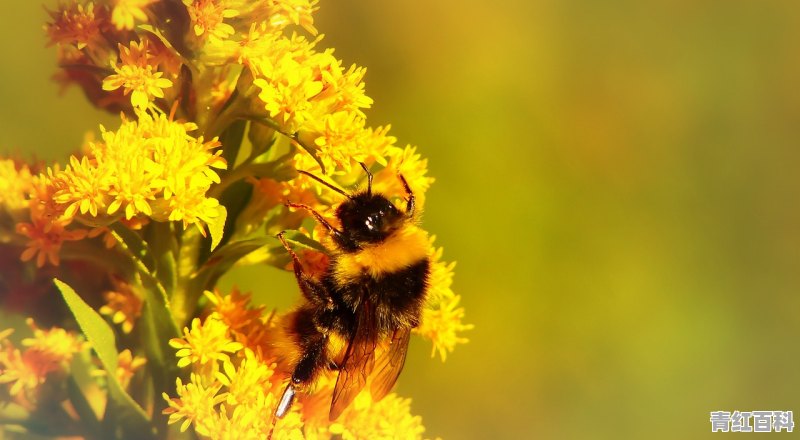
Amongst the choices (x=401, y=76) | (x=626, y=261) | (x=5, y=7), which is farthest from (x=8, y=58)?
(x=626, y=261)

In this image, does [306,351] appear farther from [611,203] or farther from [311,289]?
[611,203]

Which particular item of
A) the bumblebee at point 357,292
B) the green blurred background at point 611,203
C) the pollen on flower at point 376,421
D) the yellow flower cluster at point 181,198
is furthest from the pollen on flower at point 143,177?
the green blurred background at point 611,203

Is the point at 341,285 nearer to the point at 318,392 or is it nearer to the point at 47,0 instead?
the point at 318,392

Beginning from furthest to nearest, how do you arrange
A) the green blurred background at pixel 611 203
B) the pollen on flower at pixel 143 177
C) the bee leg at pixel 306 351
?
the green blurred background at pixel 611 203, the bee leg at pixel 306 351, the pollen on flower at pixel 143 177

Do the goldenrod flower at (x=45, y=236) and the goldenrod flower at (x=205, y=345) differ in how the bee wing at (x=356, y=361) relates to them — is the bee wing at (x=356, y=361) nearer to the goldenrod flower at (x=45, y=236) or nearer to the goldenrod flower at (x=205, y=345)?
the goldenrod flower at (x=205, y=345)

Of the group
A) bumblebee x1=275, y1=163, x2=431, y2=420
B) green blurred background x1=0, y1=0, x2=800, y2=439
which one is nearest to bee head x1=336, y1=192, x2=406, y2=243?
bumblebee x1=275, y1=163, x2=431, y2=420

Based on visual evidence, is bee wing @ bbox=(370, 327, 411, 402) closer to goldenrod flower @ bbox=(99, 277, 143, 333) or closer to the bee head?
the bee head

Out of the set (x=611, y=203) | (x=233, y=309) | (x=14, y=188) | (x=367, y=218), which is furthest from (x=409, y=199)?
(x=611, y=203)
